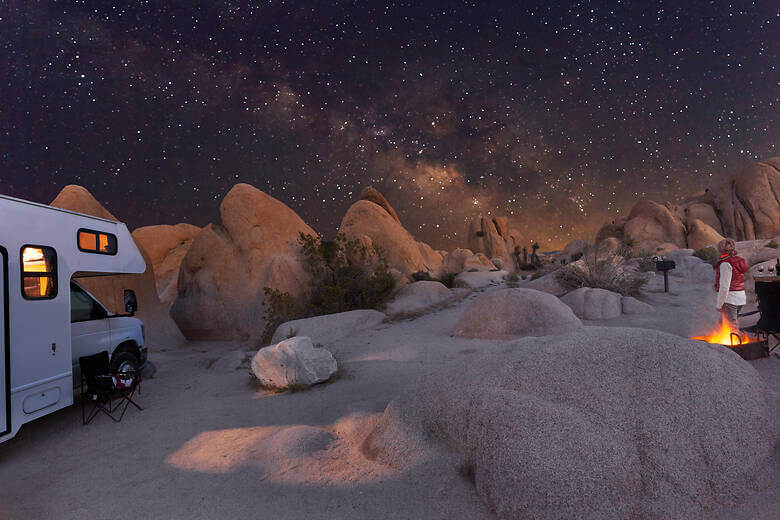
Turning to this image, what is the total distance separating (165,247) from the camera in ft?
81.9

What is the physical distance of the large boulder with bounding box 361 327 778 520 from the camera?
2393mm

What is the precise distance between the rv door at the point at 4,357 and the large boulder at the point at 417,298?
31.0ft

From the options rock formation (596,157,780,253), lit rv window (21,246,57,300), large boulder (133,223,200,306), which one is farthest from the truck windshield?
rock formation (596,157,780,253)

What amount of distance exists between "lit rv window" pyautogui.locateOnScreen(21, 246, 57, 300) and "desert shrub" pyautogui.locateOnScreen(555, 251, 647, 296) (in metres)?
14.0

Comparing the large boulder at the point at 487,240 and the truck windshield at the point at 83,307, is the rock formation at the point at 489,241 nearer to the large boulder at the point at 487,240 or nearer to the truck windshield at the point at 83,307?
the large boulder at the point at 487,240

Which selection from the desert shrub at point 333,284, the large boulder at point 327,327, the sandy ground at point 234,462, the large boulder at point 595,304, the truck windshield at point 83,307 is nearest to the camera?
the sandy ground at point 234,462

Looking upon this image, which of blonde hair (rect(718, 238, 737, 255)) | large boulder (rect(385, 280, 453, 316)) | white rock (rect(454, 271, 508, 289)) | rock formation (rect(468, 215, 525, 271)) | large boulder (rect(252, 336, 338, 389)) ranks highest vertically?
rock formation (rect(468, 215, 525, 271))

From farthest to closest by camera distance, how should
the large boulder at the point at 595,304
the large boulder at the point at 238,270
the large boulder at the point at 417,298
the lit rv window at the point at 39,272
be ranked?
the large boulder at the point at 417,298
the large boulder at the point at 238,270
the large boulder at the point at 595,304
the lit rv window at the point at 39,272

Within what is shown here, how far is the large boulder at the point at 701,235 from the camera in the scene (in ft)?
117

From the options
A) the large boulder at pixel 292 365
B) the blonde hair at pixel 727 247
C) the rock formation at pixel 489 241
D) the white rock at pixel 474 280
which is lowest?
the large boulder at pixel 292 365

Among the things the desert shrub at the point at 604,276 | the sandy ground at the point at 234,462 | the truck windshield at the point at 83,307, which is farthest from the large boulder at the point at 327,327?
the desert shrub at the point at 604,276

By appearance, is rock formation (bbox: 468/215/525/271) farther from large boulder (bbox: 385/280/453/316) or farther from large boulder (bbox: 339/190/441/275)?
large boulder (bbox: 385/280/453/316)

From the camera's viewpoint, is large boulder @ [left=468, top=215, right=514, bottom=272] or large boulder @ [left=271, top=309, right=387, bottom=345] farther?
large boulder @ [left=468, top=215, right=514, bottom=272]

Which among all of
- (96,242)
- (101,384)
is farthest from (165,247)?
(101,384)
